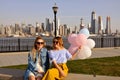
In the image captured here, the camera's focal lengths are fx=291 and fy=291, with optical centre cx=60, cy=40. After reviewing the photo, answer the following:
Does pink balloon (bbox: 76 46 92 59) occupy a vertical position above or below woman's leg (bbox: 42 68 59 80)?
above

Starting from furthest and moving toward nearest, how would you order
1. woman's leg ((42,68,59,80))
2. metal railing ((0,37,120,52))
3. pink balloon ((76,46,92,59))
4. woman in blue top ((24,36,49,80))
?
metal railing ((0,37,120,52)) < pink balloon ((76,46,92,59)) < woman in blue top ((24,36,49,80)) < woman's leg ((42,68,59,80))

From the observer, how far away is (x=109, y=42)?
36469 mm

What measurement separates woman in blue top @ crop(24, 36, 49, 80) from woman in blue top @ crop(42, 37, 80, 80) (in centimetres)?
18

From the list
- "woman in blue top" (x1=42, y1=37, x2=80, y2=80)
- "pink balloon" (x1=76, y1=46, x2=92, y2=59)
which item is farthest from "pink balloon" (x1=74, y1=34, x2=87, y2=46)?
"woman in blue top" (x1=42, y1=37, x2=80, y2=80)

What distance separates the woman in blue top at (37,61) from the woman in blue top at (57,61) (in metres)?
0.18

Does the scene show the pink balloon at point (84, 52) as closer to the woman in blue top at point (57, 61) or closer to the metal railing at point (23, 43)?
the woman in blue top at point (57, 61)

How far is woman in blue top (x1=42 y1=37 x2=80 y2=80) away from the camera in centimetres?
668

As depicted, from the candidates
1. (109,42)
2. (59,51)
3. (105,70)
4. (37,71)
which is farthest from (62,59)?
(109,42)

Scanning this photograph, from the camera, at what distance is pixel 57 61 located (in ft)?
22.9

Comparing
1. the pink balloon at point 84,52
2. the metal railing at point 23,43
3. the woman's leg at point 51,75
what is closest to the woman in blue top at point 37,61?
the woman's leg at point 51,75

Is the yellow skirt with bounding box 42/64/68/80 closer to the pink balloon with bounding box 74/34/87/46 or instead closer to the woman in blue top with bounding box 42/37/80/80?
the woman in blue top with bounding box 42/37/80/80

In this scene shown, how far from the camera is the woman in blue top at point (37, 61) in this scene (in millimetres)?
6773

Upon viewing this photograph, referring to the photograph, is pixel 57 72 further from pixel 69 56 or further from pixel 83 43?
pixel 83 43

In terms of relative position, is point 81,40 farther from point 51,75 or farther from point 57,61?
point 51,75
